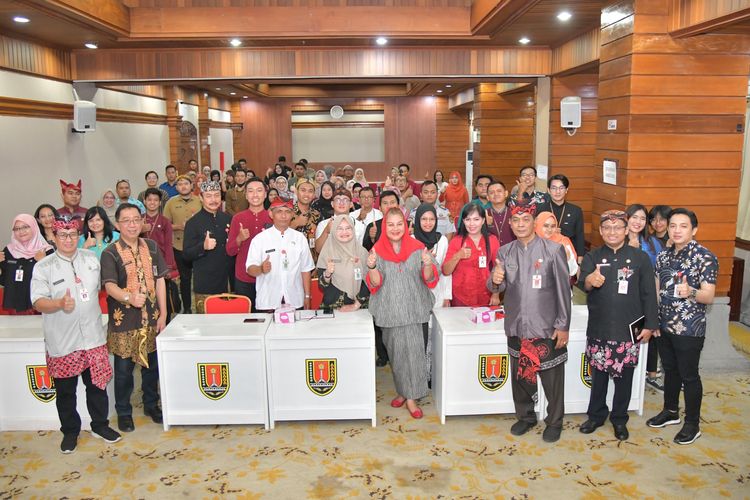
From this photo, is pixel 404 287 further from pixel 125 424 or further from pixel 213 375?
pixel 125 424

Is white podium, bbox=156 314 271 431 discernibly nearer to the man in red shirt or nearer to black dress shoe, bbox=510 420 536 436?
the man in red shirt

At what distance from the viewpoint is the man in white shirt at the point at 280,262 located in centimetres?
497

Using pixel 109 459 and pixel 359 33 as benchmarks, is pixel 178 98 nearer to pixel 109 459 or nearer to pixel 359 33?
pixel 359 33

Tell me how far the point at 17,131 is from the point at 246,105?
1304 cm

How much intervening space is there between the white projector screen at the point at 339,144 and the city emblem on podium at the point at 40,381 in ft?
55.3

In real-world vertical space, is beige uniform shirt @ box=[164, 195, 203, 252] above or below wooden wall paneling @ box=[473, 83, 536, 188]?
below

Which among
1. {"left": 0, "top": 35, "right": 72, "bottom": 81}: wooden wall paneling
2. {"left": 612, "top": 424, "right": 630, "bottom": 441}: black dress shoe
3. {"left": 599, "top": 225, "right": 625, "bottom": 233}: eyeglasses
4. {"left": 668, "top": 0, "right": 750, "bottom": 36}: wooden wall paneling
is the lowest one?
{"left": 612, "top": 424, "right": 630, "bottom": 441}: black dress shoe

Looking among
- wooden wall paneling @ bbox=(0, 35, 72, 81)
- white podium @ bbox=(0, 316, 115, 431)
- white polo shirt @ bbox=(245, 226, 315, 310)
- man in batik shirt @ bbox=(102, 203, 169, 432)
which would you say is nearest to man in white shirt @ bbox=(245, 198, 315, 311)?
white polo shirt @ bbox=(245, 226, 315, 310)

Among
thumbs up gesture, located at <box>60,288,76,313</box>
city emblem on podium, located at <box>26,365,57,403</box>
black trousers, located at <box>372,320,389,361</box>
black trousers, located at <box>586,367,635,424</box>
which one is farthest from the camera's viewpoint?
black trousers, located at <box>372,320,389,361</box>

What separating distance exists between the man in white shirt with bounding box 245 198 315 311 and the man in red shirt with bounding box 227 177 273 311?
18 centimetres

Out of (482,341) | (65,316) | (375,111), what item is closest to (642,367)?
(482,341)

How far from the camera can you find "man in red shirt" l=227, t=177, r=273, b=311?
523 cm

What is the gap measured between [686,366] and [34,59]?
7974 millimetres

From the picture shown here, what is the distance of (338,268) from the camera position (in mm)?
4941
